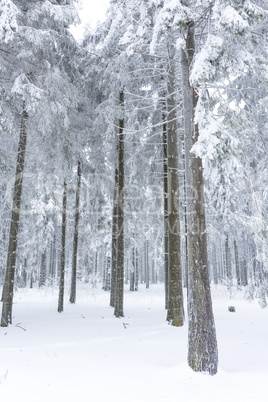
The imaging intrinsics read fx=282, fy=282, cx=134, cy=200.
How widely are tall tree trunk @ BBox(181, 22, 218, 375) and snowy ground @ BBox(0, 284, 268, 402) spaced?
31cm

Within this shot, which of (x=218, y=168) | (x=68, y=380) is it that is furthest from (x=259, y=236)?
(x=68, y=380)

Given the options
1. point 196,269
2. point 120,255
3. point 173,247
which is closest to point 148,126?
point 196,269

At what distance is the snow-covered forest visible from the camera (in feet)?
16.4

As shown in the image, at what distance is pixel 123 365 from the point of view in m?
5.21

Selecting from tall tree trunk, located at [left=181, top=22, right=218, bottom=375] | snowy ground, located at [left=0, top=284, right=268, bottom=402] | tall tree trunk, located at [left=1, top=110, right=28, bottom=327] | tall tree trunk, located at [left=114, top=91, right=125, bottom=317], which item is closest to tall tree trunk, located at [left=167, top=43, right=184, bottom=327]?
snowy ground, located at [left=0, top=284, right=268, bottom=402]

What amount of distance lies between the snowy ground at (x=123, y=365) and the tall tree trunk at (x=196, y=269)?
31 centimetres

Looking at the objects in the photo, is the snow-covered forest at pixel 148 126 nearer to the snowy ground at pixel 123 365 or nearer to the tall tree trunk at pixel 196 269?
the tall tree trunk at pixel 196 269

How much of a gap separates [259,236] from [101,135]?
881cm

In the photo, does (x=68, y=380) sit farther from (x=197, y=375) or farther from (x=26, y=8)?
(x=26, y=8)

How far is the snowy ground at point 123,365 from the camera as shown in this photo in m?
3.95

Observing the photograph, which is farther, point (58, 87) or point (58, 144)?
point (58, 144)

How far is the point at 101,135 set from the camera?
12.8 metres

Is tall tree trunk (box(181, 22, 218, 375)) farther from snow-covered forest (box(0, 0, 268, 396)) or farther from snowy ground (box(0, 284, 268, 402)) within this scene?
snowy ground (box(0, 284, 268, 402))

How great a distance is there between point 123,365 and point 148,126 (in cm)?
534
